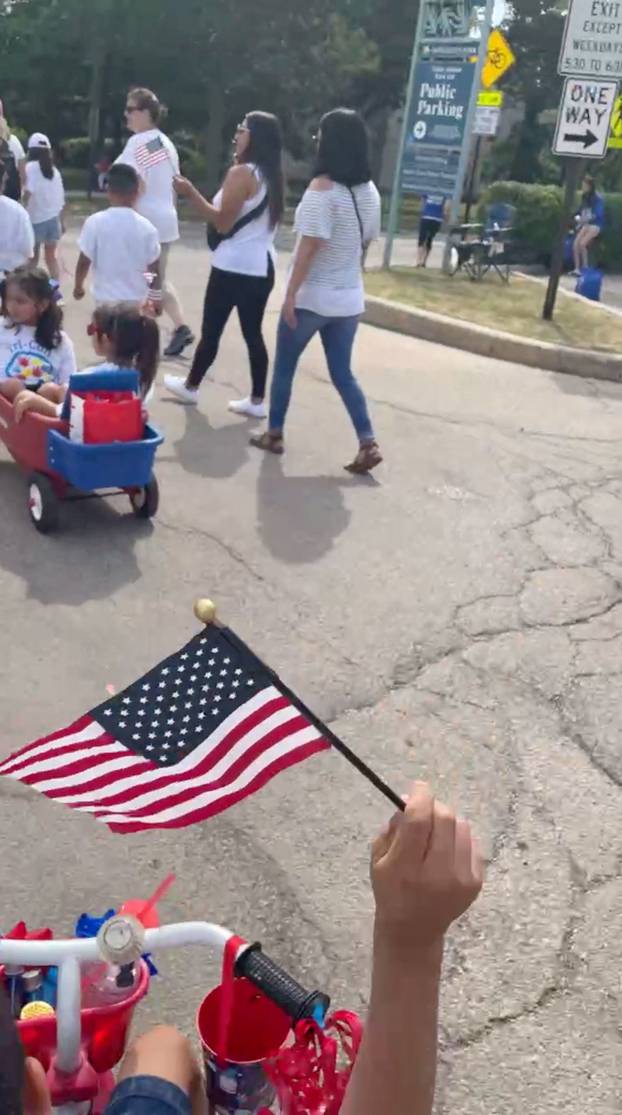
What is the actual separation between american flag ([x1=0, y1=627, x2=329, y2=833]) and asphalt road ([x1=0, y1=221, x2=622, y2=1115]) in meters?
1.08

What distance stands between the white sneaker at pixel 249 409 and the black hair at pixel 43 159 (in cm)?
452

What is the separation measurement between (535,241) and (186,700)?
64.5 feet

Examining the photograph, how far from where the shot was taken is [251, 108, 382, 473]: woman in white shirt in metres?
5.93

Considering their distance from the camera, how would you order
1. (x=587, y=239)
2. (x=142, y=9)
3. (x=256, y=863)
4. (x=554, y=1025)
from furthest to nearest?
(x=142, y=9), (x=587, y=239), (x=256, y=863), (x=554, y=1025)

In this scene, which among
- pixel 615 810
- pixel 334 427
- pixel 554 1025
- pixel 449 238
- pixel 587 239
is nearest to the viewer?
pixel 554 1025

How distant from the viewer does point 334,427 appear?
750cm

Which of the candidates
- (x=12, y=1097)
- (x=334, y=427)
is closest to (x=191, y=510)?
(x=334, y=427)

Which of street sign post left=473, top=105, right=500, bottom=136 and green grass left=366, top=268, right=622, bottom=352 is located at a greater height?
street sign post left=473, top=105, right=500, bottom=136

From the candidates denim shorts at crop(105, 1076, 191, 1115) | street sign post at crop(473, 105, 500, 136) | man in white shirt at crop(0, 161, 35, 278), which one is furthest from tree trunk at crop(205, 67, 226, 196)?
denim shorts at crop(105, 1076, 191, 1115)

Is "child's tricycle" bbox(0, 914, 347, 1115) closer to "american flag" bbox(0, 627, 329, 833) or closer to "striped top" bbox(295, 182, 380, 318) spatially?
"american flag" bbox(0, 627, 329, 833)

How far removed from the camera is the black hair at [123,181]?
6.89 meters

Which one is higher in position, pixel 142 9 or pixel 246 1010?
pixel 142 9

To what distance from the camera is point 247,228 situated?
22.5 ft

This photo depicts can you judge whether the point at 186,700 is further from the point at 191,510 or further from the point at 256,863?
the point at 191,510
